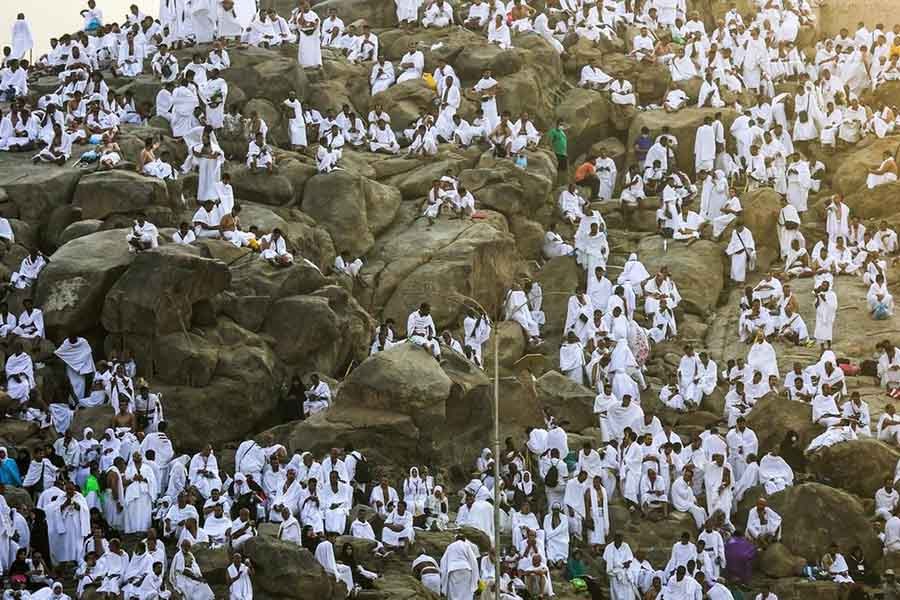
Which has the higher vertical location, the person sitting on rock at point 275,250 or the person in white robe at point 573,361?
the person sitting on rock at point 275,250

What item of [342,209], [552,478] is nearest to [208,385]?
[552,478]

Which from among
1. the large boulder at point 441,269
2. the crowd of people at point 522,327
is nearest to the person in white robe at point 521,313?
the crowd of people at point 522,327

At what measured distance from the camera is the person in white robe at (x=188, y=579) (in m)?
26.6

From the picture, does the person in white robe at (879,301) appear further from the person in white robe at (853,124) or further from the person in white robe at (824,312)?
the person in white robe at (853,124)

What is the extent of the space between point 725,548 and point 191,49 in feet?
65.1

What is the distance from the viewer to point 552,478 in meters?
31.5

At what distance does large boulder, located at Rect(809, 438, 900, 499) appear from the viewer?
32.0m

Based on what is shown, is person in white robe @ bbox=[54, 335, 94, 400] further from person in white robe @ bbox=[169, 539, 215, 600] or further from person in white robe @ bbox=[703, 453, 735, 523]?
person in white robe @ bbox=[703, 453, 735, 523]

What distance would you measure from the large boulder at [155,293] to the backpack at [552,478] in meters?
6.98

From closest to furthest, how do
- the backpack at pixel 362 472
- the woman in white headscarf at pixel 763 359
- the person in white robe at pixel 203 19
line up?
the backpack at pixel 362 472 < the woman in white headscarf at pixel 763 359 < the person in white robe at pixel 203 19

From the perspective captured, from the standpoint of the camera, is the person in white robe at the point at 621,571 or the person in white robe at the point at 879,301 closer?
the person in white robe at the point at 621,571

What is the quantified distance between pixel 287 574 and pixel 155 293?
7690mm

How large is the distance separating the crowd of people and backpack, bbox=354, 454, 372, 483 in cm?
5

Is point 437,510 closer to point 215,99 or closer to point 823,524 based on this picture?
point 823,524
